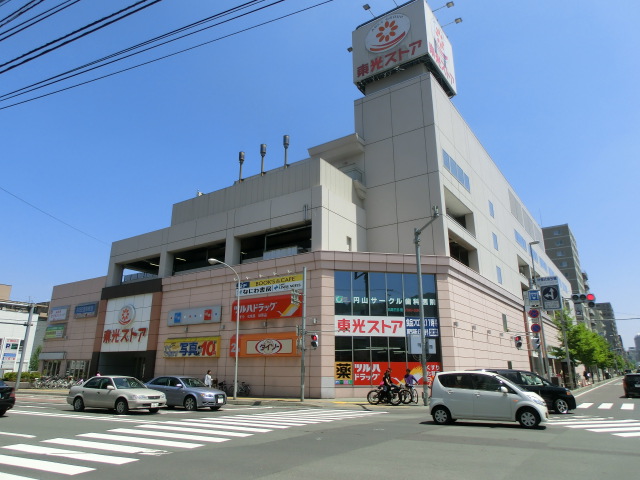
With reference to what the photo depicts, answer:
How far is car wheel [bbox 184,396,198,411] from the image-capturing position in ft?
60.1

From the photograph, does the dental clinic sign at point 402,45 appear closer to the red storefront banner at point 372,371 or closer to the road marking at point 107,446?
the red storefront banner at point 372,371

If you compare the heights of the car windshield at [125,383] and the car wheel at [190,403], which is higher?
the car windshield at [125,383]

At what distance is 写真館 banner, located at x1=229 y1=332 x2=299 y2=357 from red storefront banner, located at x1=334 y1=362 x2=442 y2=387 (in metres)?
3.10

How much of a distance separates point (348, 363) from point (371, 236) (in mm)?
11068

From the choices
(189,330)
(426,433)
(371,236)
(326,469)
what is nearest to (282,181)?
(371,236)

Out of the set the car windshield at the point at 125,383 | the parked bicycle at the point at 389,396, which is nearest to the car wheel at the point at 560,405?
the parked bicycle at the point at 389,396

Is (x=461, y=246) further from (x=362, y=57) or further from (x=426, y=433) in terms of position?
(x=426, y=433)

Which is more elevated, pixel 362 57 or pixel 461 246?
pixel 362 57

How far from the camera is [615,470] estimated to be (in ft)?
23.0

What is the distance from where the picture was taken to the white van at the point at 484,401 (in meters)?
12.3

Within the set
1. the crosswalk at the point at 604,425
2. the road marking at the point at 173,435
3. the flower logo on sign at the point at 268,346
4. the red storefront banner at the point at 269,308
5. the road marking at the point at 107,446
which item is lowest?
the crosswalk at the point at 604,425

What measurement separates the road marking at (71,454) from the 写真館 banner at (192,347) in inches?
843

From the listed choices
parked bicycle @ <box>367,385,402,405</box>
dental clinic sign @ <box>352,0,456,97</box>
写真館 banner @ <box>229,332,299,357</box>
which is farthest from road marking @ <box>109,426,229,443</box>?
dental clinic sign @ <box>352,0,456,97</box>

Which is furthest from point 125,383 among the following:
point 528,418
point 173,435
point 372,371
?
point 528,418
